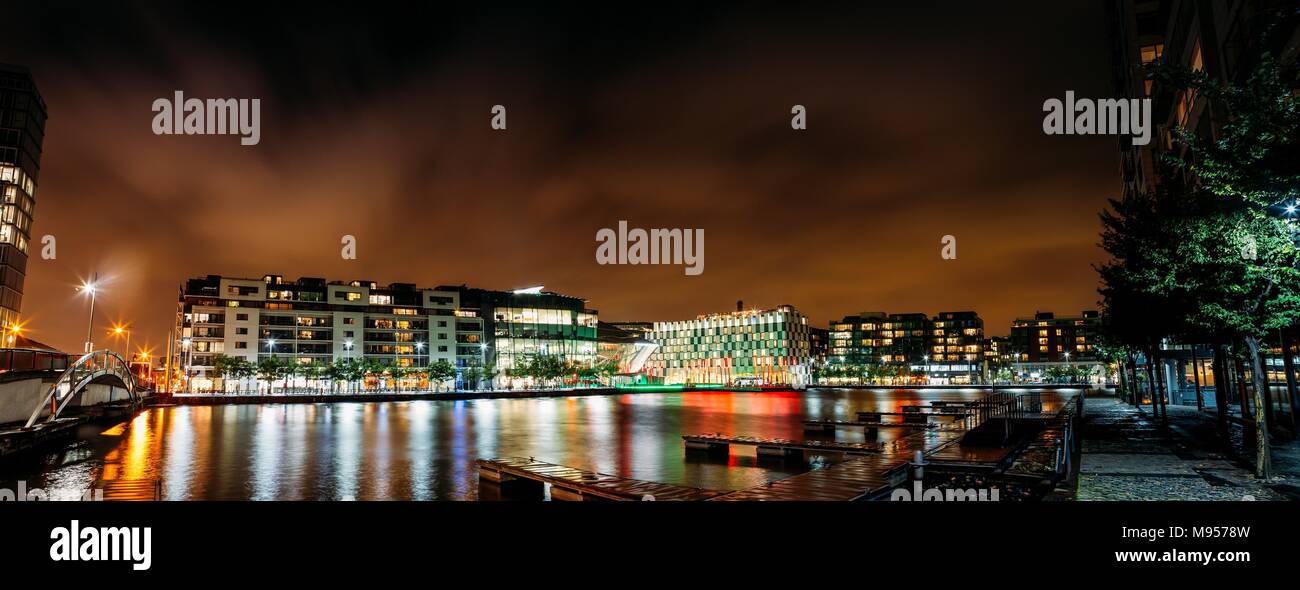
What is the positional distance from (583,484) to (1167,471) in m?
14.8

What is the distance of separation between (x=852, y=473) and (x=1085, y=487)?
505 centimetres

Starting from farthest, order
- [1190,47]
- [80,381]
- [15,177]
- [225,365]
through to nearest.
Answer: [225,365] < [15,177] < [80,381] < [1190,47]

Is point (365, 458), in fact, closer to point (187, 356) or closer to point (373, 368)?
point (373, 368)

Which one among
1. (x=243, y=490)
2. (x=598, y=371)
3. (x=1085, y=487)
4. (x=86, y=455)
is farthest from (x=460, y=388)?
(x=1085, y=487)

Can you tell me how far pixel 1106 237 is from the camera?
28453 millimetres

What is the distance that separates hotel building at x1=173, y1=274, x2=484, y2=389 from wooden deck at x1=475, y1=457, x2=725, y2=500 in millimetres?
132174

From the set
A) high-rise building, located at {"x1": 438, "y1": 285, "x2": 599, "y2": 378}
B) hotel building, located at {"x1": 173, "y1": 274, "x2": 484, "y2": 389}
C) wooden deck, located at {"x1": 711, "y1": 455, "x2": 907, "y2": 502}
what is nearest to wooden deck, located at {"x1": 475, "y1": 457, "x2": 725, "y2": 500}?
wooden deck, located at {"x1": 711, "y1": 455, "x2": 907, "y2": 502}

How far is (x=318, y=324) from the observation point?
14738 centimetres

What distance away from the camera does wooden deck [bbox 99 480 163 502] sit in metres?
17.5

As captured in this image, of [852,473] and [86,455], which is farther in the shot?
[86,455]

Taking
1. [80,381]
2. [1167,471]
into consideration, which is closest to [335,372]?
[80,381]
